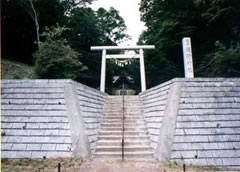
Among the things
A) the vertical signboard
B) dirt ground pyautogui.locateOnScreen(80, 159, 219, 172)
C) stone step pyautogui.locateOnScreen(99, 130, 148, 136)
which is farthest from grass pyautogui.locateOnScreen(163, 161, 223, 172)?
the vertical signboard

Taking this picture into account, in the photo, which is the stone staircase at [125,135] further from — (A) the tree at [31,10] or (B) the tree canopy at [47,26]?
(A) the tree at [31,10]

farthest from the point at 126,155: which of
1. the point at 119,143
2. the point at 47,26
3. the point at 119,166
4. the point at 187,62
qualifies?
the point at 47,26

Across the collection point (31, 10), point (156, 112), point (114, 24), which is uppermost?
point (114, 24)

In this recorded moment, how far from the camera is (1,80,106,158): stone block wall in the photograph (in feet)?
14.1

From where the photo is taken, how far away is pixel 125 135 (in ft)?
17.9

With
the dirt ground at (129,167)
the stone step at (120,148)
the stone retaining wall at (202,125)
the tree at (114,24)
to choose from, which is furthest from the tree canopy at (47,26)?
the dirt ground at (129,167)

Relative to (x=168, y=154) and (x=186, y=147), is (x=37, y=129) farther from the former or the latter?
(x=186, y=147)

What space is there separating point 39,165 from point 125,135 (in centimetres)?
248

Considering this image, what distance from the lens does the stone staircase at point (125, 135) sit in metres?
4.78

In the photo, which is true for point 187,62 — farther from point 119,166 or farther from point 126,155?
point 119,166

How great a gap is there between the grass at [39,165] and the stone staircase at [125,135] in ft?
3.08

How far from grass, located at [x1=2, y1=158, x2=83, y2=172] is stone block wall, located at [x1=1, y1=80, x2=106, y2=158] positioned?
198mm

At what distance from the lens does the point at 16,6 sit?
1435 centimetres

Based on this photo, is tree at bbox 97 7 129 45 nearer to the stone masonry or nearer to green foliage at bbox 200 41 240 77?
green foliage at bbox 200 41 240 77
